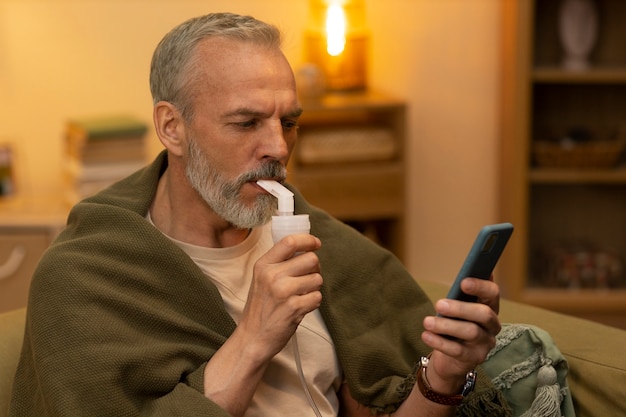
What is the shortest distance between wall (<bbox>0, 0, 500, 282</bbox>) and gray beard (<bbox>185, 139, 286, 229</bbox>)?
A: 66.9 inches

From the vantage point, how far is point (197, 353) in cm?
150

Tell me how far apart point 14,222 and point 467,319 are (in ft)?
6.25

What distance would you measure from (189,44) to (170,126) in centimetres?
14

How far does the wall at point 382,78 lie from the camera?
10.8 feet

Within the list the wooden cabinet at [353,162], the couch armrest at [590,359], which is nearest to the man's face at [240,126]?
the couch armrest at [590,359]

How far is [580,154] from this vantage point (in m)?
3.35

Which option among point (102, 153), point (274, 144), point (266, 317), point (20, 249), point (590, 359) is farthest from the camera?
point (102, 153)

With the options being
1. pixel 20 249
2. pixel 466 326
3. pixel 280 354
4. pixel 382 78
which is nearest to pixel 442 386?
pixel 466 326

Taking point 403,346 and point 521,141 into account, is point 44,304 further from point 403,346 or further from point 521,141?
point 521,141

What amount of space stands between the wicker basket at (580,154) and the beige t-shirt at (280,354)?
1.90 meters

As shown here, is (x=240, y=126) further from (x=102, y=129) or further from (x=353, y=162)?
(x=353, y=162)

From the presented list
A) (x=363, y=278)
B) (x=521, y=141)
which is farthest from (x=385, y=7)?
(x=363, y=278)

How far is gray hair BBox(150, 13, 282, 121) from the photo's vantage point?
1570 mm

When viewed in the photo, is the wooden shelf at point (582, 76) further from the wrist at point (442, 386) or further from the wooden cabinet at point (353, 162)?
the wrist at point (442, 386)
